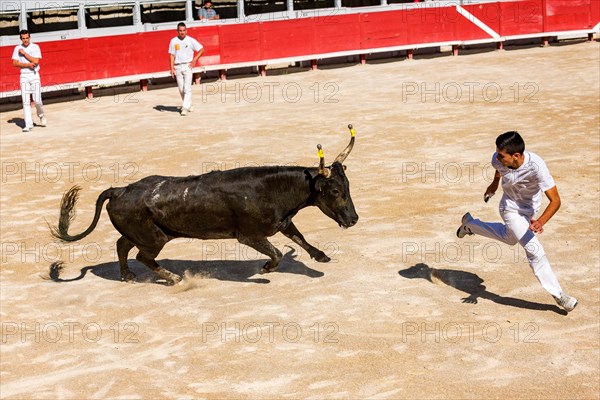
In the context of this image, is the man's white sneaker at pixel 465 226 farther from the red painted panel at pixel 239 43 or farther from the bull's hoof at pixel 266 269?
the red painted panel at pixel 239 43

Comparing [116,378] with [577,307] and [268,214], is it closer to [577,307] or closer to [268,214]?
[268,214]

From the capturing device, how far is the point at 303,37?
2578 centimetres

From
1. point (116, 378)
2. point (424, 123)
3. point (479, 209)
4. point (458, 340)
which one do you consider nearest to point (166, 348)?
point (116, 378)

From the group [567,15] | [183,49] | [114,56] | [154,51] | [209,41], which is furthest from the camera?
[567,15]

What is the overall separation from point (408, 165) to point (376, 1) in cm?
1460

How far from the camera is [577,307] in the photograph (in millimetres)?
9375

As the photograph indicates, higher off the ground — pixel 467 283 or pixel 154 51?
pixel 154 51

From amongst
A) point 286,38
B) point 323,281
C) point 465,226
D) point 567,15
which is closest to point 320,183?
point 323,281

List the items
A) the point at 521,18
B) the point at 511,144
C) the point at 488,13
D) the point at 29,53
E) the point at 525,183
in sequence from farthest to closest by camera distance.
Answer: the point at 521,18 < the point at 488,13 < the point at 29,53 < the point at 525,183 < the point at 511,144

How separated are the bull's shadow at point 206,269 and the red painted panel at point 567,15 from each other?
19.0 metres

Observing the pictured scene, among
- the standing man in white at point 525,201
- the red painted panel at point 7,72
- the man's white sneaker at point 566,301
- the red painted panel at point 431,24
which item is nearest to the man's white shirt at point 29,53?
the red painted panel at point 7,72

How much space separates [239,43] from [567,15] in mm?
9814

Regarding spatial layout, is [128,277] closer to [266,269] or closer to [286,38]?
[266,269]

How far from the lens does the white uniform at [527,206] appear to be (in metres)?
8.63
